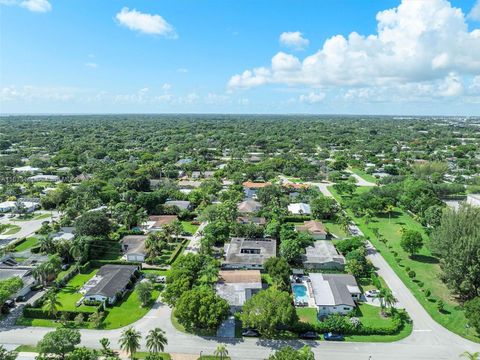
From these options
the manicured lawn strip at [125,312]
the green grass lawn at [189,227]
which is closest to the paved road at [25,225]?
the green grass lawn at [189,227]

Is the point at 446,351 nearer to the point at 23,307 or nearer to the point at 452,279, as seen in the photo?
the point at 452,279

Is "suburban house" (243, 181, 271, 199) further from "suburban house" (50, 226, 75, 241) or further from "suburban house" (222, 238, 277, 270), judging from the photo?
"suburban house" (50, 226, 75, 241)

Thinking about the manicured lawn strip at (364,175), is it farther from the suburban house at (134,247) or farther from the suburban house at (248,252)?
the suburban house at (134,247)

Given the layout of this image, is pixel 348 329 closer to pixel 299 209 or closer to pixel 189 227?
pixel 189 227

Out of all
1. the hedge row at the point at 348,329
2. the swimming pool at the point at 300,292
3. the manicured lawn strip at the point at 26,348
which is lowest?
the manicured lawn strip at the point at 26,348

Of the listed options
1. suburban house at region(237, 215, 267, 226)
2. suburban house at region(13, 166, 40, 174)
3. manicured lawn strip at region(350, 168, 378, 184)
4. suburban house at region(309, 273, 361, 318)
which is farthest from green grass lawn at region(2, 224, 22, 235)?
manicured lawn strip at region(350, 168, 378, 184)

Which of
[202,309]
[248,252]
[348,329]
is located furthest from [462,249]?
[202,309]

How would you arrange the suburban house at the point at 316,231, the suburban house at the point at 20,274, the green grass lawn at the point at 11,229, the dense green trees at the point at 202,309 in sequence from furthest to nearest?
1. the green grass lawn at the point at 11,229
2. the suburban house at the point at 316,231
3. the suburban house at the point at 20,274
4. the dense green trees at the point at 202,309

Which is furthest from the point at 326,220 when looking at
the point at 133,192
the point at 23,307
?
the point at 23,307
